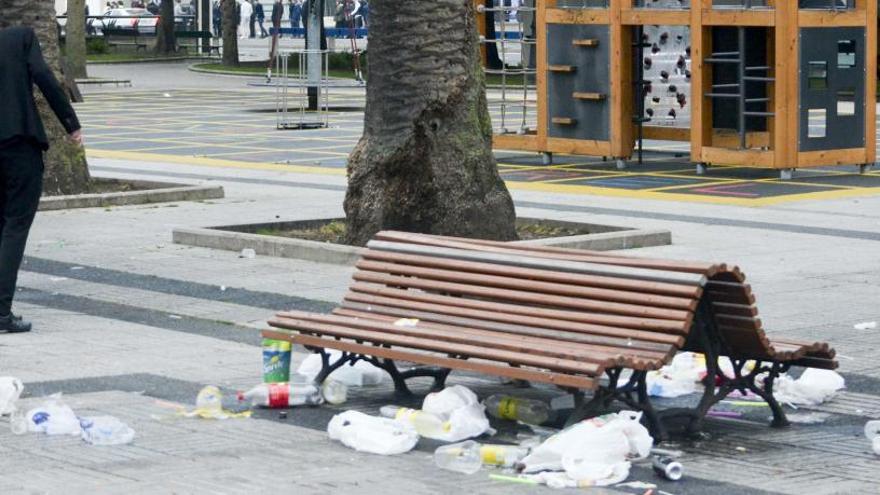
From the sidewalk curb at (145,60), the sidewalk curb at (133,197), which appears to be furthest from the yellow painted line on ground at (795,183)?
the sidewalk curb at (145,60)

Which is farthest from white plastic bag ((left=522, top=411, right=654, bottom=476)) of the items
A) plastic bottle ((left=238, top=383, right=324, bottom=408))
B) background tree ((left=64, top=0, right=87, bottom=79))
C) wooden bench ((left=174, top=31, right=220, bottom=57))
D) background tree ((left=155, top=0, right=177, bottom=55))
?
wooden bench ((left=174, top=31, right=220, bottom=57))

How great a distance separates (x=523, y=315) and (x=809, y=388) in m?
1.37

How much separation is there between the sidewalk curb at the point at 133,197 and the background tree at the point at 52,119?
0.76 ft

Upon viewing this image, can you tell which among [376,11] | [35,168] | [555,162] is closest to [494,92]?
[555,162]

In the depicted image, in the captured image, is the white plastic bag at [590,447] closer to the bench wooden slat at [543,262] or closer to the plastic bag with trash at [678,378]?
the bench wooden slat at [543,262]

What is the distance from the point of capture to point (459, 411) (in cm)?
712

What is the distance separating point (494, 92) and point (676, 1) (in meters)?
17.4

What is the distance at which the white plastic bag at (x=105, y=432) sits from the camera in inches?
273

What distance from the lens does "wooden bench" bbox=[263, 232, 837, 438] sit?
684 centimetres

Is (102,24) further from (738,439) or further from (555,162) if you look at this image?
(738,439)

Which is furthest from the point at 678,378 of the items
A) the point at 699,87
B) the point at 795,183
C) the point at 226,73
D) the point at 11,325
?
the point at 226,73

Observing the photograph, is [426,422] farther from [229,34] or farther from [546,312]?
[229,34]

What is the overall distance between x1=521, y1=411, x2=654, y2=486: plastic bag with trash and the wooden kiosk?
40.6 feet

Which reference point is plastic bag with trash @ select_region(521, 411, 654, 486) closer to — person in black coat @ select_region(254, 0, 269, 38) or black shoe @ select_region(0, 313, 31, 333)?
black shoe @ select_region(0, 313, 31, 333)
